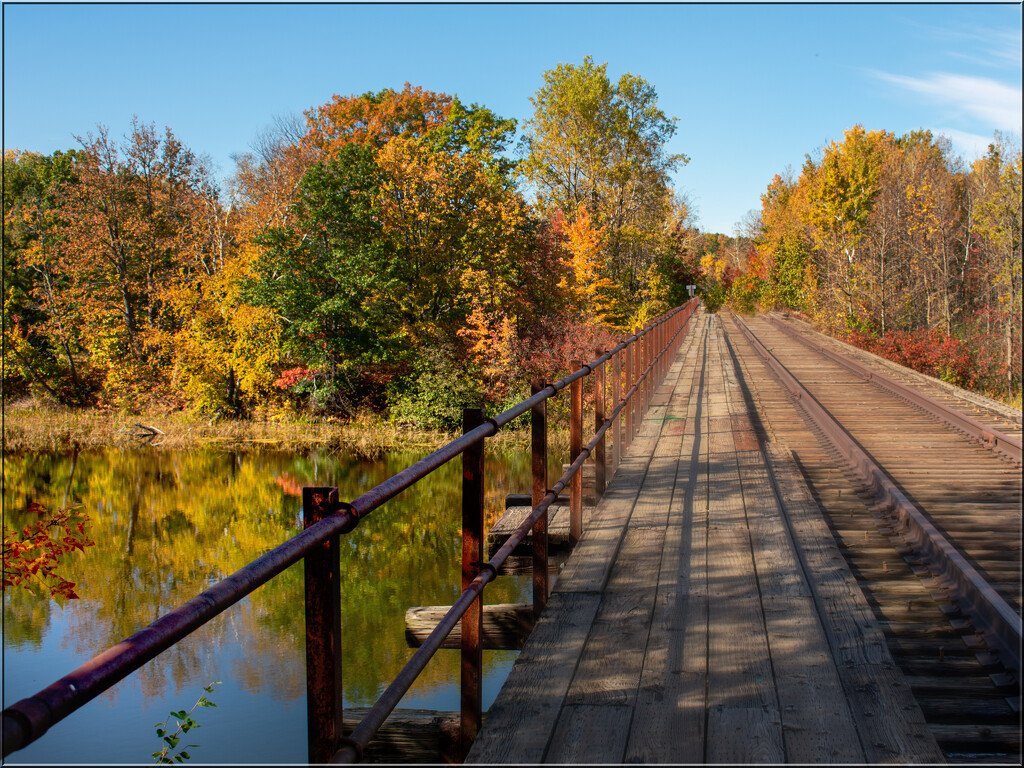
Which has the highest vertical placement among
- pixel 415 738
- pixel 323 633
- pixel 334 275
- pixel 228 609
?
pixel 334 275

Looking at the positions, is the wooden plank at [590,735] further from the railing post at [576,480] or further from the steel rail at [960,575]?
the railing post at [576,480]

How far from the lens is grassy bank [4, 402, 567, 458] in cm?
2684

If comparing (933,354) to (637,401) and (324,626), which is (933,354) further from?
(324,626)

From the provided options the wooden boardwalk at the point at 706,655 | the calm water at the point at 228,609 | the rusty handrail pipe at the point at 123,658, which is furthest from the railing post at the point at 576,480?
the calm water at the point at 228,609

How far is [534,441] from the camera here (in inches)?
165

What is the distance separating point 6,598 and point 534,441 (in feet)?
49.4

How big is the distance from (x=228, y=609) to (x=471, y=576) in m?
13.2

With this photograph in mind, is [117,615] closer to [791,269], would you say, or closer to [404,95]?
[404,95]

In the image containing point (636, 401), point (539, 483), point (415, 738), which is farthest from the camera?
point (636, 401)

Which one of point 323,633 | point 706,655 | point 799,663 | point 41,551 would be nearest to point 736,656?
point 706,655

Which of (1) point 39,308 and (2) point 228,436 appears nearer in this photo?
(2) point 228,436

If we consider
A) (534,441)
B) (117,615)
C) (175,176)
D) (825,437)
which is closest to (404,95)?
(175,176)

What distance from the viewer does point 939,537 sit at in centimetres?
516

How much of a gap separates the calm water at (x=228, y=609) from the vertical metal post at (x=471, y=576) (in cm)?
645
